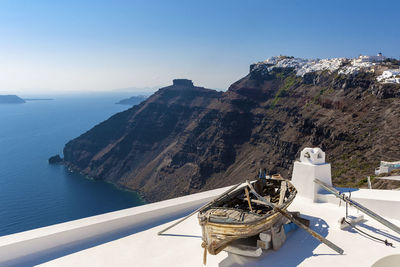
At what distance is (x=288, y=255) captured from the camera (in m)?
5.57

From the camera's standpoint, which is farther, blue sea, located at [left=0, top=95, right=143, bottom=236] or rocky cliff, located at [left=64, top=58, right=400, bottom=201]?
blue sea, located at [left=0, top=95, right=143, bottom=236]

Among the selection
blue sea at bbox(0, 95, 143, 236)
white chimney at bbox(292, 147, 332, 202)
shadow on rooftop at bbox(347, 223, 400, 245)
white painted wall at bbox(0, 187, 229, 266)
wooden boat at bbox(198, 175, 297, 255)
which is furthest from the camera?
blue sea at bbox(0, 95, 143, 236)

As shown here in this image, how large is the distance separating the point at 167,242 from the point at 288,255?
2685mm

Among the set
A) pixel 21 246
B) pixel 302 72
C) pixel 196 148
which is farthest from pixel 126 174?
pixel 21 246

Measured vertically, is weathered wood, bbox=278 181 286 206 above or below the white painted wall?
above

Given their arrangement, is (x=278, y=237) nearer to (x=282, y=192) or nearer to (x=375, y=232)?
(x=282, y=192)

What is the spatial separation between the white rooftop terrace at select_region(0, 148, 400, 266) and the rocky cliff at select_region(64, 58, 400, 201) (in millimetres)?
24053

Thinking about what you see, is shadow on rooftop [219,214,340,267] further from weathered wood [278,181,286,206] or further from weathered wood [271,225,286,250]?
weathered wood [278,181,286,206]

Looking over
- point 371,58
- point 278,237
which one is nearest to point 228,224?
point 278,237

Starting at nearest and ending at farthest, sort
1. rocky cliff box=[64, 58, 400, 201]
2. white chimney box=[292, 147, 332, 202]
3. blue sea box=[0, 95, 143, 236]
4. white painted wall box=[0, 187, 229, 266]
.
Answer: white painted wall box=[0, 187, 229, 266] → white chimney box=[292, 147, 332, 202] → rocky cliff box=[64, 58, 400, 201] → blue sea box=[0, 95, 143, 236]

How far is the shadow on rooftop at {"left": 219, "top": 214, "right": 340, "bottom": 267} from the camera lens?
17.5 feet

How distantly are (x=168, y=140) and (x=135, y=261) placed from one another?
286 feet

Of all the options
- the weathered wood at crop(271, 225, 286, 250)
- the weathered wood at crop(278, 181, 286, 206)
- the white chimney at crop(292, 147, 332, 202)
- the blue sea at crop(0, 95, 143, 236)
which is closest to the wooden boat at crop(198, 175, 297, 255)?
the weathered wood at crop(271, 225, 286, 250)

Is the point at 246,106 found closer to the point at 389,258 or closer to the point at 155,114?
the point at 155,114
